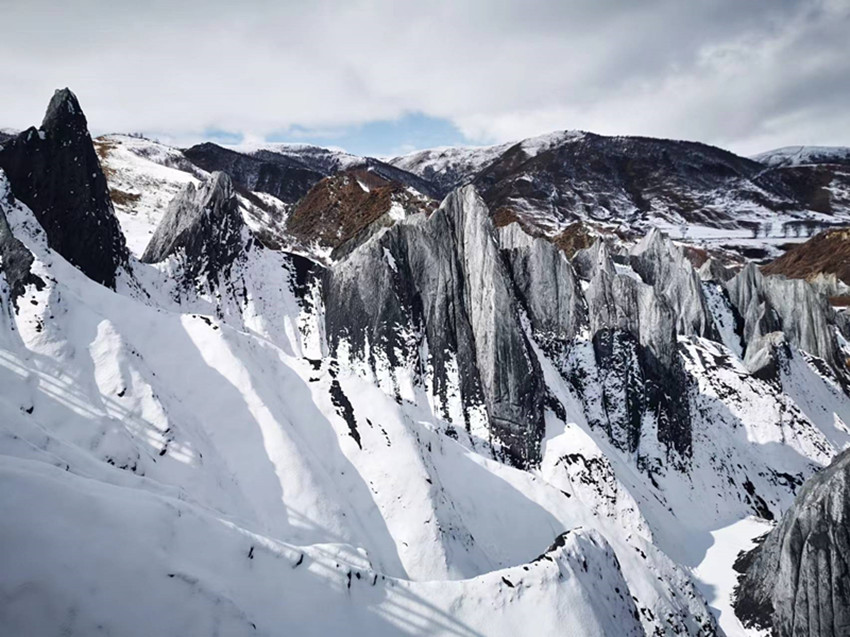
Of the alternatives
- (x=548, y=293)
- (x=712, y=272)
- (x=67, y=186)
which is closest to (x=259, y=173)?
(x=712, y=272)

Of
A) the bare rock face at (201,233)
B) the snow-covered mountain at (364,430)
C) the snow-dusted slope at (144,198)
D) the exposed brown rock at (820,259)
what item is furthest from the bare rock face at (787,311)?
the snow-dusted slope at (144,198)

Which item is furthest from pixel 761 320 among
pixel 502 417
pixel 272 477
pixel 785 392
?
pixel 272 477

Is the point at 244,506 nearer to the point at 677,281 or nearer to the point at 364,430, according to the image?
the point at 364,430

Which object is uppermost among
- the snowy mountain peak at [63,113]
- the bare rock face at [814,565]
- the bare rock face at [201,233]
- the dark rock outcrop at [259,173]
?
the dark rock outcrop at [259,173]

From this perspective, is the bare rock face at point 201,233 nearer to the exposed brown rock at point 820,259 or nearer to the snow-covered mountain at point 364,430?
the snow-covered mountain at point 364,430

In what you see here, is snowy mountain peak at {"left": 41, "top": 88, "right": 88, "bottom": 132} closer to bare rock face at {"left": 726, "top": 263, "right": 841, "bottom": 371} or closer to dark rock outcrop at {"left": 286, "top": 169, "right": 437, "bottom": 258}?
dark rock outcrop at {"left": 286, "top": 169, "right": 437, "bottom": 258}

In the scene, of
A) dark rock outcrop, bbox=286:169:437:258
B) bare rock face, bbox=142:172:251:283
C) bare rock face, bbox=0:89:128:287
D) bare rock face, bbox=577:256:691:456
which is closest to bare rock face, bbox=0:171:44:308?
bare rock face, bbox=0:89:128:287
